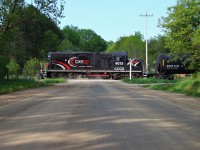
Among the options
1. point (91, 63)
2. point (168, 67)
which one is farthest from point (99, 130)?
point (91, 63)

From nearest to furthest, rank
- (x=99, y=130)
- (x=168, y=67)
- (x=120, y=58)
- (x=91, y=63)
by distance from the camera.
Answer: (x=99, y=130) → (x=168, y=67) → (x=91, y=63) → (x=120, y=58)

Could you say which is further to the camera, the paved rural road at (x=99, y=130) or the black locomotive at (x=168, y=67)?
the black locomotive at (x=168, y=67)

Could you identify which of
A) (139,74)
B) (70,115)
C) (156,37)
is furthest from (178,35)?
(156,37)

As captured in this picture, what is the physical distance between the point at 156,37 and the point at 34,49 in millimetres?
52419

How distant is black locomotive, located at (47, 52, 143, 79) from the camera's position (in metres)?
63.7

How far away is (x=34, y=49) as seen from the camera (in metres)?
78.7

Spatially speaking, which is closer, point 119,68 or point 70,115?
point 70,115

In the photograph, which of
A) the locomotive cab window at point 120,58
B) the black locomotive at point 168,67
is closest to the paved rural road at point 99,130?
the black locomotive at point 168,67

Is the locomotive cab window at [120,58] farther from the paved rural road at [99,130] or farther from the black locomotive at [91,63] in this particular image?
the paved rural road at [99,130]

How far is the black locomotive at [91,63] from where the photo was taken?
63.7 m

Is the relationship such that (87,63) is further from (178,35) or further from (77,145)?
(77,145)

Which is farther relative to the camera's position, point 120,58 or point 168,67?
point 120,58

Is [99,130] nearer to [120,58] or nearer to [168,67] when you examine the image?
[168,67]

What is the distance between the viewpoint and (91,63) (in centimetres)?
6388
